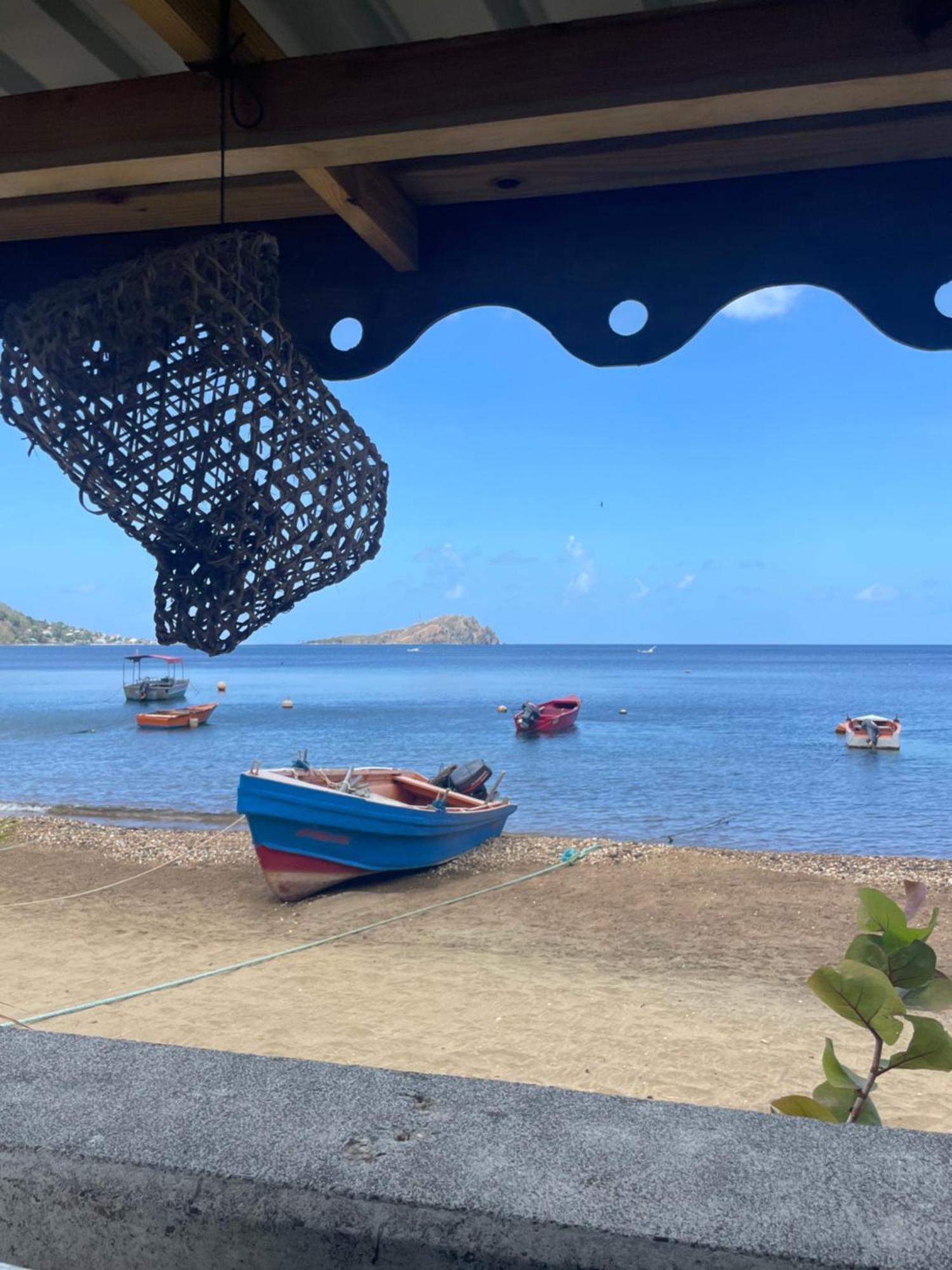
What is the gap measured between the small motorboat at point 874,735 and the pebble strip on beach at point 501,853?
1620 cm

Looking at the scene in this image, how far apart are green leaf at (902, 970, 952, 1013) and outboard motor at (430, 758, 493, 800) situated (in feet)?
40.2

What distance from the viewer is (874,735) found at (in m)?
30.4

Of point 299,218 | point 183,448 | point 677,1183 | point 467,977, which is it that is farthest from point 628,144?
point 467,977

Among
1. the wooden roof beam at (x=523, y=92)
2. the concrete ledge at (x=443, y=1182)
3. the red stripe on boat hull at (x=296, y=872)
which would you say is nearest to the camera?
the concrete ledge at (x=443, y=1182)

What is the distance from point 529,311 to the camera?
1803 mm

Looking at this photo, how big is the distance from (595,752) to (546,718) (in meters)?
4.97

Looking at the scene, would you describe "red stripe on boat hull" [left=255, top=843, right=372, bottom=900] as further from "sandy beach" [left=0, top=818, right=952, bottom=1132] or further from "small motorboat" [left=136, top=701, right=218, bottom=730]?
"small motorboat" [left=136, top=701, right=218, bottom=730]

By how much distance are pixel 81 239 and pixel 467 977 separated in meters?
6.81

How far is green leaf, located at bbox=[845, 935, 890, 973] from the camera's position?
118 cm

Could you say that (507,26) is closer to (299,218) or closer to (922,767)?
(299,218)

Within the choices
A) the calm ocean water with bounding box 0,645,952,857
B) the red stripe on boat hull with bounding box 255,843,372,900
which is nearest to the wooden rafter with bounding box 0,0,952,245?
the red stripe on boat hull with bounding box 255,843,372,900

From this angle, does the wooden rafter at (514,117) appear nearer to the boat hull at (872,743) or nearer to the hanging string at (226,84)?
the hanging string at (226,84)

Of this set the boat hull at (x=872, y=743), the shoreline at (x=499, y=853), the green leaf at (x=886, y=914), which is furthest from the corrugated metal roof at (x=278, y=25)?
the boat hull at (x=872, y=743)

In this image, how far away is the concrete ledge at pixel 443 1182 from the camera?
0.65m
